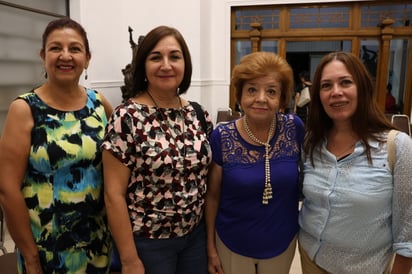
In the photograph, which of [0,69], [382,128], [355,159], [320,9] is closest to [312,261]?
[355,159]

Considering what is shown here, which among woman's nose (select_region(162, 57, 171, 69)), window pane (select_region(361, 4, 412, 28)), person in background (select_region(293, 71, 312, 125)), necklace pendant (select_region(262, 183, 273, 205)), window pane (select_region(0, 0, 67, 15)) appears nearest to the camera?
woman's nose (select_region(162, 57, 171, 69))

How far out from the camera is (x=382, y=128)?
4.66ft

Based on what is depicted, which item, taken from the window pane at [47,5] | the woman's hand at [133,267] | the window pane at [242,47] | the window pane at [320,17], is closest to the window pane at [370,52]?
the window pane at [320,17]

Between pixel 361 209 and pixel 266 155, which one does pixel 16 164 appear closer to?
pixel 266 155

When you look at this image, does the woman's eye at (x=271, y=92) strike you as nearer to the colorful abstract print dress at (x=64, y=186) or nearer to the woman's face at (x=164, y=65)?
the woman's face at (x=164, y=65)

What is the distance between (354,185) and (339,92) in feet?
1.22

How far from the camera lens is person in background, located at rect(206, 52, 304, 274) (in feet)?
4.98

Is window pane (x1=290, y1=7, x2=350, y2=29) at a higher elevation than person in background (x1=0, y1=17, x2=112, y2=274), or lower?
higher

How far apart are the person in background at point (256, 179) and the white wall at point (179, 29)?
14.2ft

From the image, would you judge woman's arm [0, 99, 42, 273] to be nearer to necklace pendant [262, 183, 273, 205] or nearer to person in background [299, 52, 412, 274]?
necklace pendant [262, 183, 273, 205]

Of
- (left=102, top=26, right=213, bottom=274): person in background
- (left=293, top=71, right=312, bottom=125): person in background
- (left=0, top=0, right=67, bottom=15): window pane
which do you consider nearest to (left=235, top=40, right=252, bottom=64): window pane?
(left=293, top=71, right=312, bottom=125): person in background

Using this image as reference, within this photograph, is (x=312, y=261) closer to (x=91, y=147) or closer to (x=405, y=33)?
(x=91, y=147)

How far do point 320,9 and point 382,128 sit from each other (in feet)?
19.8

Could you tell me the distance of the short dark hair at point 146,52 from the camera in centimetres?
140
